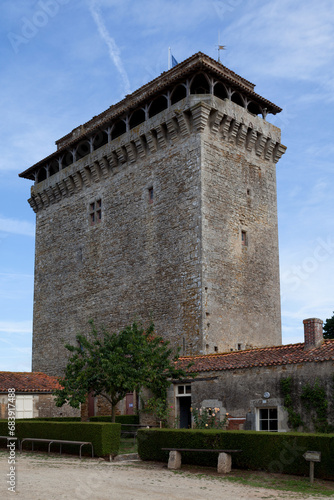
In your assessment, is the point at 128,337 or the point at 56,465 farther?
the point at 128,337

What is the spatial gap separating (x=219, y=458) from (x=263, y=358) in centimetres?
475

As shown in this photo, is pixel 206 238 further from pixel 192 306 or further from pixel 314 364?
pixel 314 364

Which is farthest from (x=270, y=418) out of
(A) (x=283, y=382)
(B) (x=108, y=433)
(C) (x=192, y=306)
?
(C) (x=192, y=306)

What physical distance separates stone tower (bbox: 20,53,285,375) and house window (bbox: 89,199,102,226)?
2.6 inches

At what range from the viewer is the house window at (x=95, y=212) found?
29953 millimetres

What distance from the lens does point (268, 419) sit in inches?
630

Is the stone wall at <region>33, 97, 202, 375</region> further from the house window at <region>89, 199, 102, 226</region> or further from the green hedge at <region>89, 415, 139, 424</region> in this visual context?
the green hedge at <region>89, 415, 139, 424</region>

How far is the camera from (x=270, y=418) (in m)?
16.0

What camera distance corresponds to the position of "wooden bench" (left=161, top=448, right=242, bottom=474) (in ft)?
42.3

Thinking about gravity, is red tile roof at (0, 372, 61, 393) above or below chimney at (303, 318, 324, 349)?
below

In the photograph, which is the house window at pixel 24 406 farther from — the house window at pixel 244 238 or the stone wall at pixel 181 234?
the house window at pixel 244 238

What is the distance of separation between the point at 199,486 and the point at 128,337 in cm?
847

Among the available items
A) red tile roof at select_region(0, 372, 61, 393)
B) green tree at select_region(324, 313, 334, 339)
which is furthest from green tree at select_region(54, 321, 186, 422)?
green tree at select_region(324, 313, 334, 339)

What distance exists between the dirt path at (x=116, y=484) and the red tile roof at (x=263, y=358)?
4.18 metres
